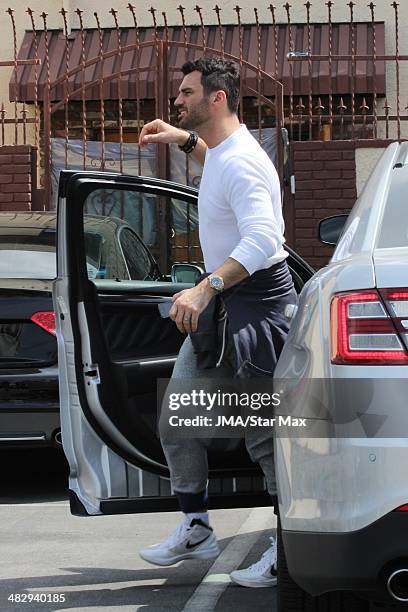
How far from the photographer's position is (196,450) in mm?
4266

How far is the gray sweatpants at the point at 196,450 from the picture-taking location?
13.6 feet

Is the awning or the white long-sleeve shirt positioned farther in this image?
the awning

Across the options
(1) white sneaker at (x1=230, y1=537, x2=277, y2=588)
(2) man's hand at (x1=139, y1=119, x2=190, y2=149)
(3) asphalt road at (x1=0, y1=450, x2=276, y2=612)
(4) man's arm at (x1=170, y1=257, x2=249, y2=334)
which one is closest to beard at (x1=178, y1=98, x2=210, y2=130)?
(2) man's hand at (x1=139, y1=119, x2=190, y2=149)

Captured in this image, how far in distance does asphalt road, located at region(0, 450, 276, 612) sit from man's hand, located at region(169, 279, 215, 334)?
105 centimetres

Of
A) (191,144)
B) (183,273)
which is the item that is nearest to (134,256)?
(183,273)

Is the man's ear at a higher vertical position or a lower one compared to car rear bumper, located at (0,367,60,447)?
higher

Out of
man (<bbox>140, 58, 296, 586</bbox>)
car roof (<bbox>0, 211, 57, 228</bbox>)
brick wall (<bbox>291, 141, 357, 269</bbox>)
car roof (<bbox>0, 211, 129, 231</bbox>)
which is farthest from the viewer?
brick wall (<bbox>291, 141, 357, 269</bbox>)

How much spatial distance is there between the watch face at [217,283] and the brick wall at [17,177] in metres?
7.61

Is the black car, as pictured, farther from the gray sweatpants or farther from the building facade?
the building facade

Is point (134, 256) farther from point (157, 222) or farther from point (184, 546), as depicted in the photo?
point (157, 222)

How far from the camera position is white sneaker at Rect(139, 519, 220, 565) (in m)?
4.41

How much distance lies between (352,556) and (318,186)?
8525 millimetres

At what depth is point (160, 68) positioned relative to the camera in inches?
453

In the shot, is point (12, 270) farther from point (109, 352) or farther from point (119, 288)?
point (109, 352)
